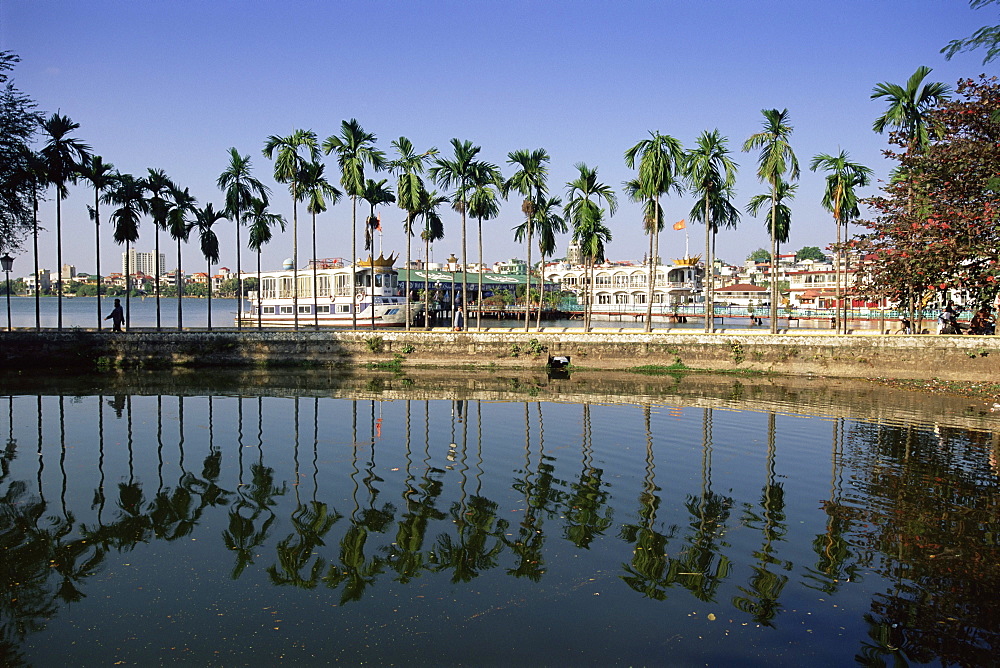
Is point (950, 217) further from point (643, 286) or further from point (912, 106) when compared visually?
point (643, 286)

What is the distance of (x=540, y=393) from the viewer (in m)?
26.9

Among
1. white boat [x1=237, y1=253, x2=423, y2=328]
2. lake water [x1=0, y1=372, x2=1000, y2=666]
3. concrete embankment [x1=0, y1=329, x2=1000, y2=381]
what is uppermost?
white boat [x1=237, y1=253, x2=423, y2=328]

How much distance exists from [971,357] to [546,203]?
22423 millimetres

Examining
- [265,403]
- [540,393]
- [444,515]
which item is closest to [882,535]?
[444,515]

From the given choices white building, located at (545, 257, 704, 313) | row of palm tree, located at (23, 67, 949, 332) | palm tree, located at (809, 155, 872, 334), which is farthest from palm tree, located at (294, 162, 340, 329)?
white building, located at (545, 257, 704, 313)

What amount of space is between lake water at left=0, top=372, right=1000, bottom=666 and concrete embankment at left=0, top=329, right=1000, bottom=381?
1134 centimetres

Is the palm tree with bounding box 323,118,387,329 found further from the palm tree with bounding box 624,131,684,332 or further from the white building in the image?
the white building

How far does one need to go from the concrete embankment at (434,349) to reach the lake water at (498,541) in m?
11.3

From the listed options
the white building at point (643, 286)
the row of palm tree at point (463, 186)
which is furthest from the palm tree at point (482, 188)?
the white building at point (643, 286)

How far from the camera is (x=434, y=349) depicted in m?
35.1

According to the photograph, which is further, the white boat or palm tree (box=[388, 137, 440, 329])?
the white boat

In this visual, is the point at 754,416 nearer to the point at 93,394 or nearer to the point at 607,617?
the point at 607,617

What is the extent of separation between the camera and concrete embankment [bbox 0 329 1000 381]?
31984 mm

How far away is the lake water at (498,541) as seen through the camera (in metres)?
7.74
